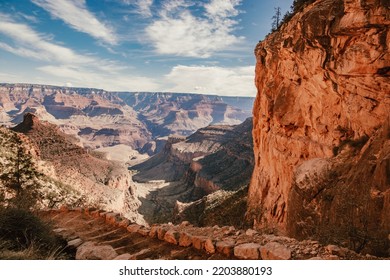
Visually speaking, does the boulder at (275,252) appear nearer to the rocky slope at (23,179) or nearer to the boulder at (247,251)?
the boulder at (247,251)

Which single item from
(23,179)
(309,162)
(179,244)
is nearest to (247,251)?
(179,244)

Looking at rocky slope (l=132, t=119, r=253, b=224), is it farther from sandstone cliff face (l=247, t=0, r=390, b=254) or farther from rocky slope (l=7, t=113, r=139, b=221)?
sandstone cliff face (l=247, t=0, r=390, b=254)

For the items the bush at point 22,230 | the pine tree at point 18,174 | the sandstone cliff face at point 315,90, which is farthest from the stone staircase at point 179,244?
the pine tree at point 18,174

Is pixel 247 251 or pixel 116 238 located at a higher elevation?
pixel 247 251

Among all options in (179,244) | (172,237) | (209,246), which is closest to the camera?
(209,246)

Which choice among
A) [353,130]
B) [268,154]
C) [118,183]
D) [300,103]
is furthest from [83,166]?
[353,130]

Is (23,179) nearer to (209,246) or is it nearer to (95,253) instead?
(95,253)

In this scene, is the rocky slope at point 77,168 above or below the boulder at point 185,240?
below

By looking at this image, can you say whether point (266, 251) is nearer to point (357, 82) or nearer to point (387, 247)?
point (387, 247)
